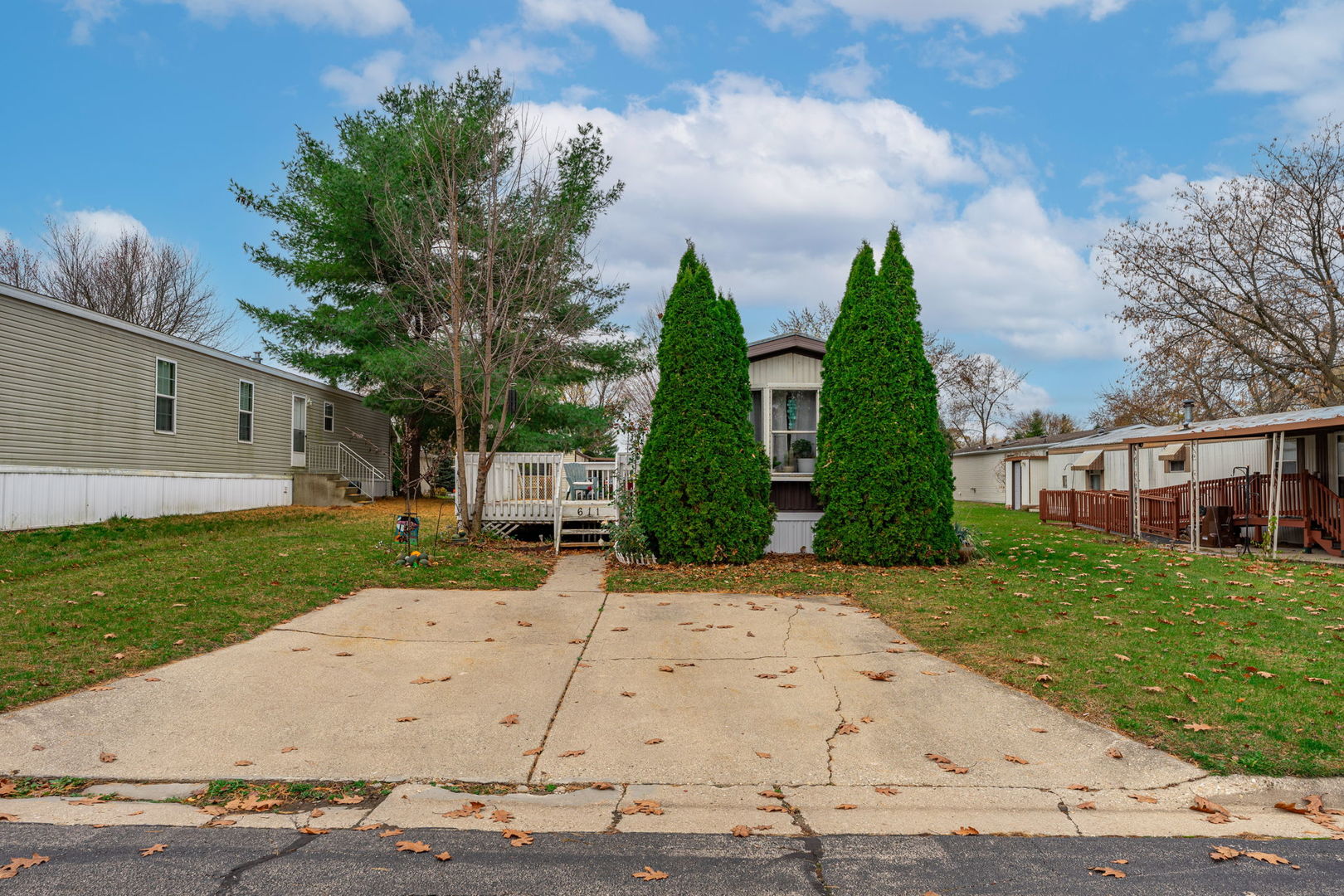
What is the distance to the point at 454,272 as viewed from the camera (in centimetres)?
1196

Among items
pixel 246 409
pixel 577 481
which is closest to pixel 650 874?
pixel 577 481

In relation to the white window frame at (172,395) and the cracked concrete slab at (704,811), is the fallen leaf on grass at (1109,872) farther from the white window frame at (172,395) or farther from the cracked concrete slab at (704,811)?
the white window frame at (172,395)

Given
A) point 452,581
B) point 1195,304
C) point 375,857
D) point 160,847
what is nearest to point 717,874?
point 375,857

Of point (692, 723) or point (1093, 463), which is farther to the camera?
point (1093, 463)

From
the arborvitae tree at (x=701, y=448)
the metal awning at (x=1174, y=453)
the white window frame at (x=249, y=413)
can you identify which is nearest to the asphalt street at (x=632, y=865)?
the arborvitae tree at (x=701, y=448)

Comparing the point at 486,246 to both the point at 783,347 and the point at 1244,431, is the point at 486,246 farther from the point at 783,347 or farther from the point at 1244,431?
the point at 1244,431

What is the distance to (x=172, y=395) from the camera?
16.8 meters

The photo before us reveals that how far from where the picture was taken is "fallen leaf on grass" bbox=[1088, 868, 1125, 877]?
3047 mm

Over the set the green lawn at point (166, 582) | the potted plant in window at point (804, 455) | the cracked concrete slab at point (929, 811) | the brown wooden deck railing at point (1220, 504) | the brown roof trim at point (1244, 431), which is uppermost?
the brown roof trim at point (1244, 431)

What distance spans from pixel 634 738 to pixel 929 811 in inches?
67.2

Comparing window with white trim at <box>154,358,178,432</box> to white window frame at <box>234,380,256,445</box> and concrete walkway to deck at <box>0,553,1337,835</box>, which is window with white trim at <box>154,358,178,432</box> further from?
concrete walkway to deck at <box>0,553,1337,835</box>

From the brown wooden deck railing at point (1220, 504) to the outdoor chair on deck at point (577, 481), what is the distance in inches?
480

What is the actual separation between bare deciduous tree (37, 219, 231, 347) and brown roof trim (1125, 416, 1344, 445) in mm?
31400

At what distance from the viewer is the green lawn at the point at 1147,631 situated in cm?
461
